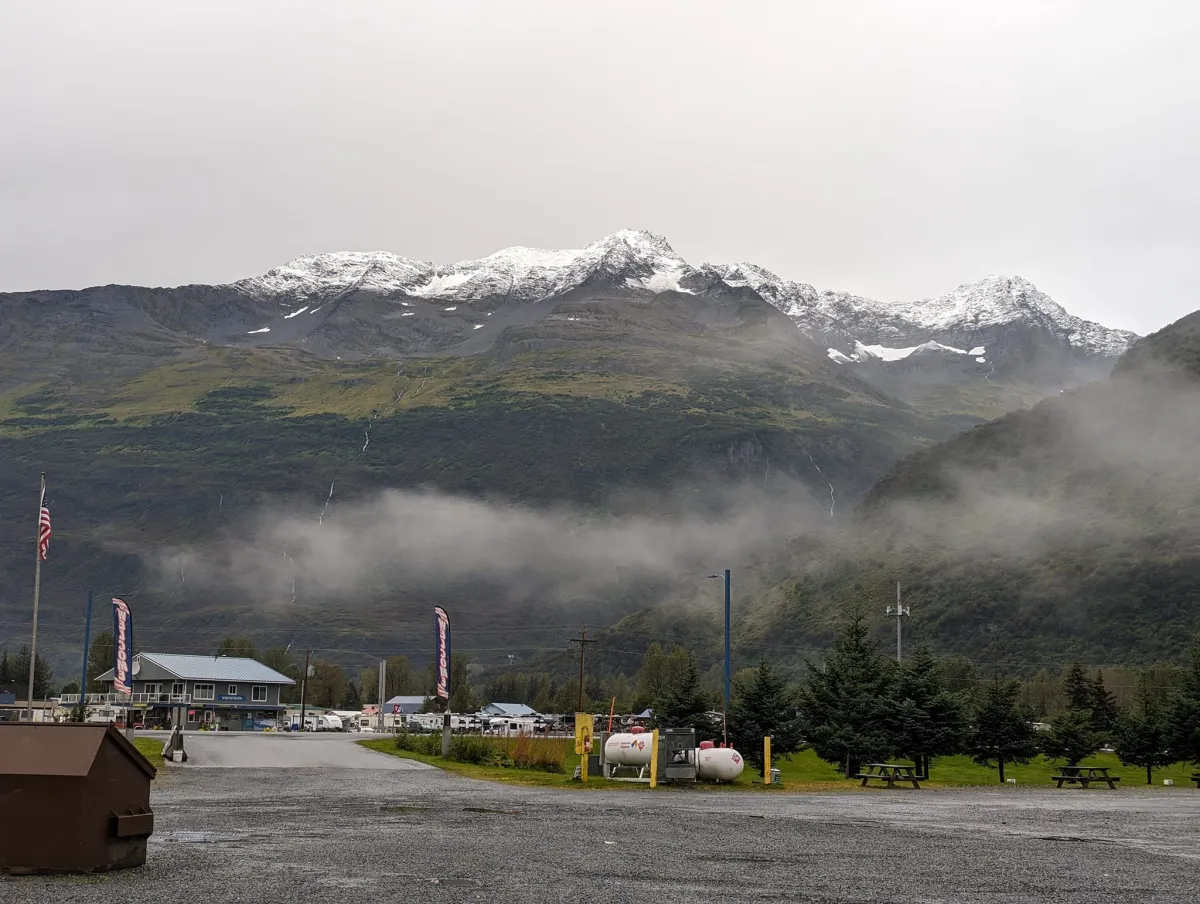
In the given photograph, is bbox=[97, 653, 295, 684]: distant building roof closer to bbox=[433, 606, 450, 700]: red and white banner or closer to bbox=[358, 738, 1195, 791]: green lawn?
bbox=[358, 738, 1195, 791]: green lawn

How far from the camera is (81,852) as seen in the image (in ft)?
48.4

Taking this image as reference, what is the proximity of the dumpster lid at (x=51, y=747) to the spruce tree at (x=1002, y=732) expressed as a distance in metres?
46.1

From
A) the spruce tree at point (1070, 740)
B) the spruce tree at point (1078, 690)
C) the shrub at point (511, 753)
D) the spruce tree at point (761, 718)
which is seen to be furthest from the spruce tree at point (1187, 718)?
the spruce tree at point (1078, 690)

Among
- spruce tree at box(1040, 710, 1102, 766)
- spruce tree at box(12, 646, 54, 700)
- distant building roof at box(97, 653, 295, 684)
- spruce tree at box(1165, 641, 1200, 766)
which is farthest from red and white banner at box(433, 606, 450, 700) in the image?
spruce tree at box(12, 646, 54, 700)

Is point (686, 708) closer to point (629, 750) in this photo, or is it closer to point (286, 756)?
point (629, 750)

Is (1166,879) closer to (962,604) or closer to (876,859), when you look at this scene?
(876,859)

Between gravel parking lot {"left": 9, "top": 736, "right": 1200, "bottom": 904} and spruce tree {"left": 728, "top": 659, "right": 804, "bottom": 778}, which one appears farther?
spruce tree {"left": 728, "top": 659, "right": 804, "bottom": 778}

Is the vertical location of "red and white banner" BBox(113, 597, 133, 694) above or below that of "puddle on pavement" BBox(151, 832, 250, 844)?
above

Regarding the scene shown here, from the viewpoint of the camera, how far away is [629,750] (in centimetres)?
4497

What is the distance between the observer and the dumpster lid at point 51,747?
14672mm

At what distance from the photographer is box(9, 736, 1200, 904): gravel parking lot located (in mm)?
14281

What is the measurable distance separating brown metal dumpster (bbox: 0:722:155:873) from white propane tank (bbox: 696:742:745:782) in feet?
96.3

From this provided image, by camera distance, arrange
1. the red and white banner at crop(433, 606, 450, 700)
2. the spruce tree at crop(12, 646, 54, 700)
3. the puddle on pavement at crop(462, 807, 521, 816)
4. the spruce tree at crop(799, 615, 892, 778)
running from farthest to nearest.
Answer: the spruce tree at crop(12, 646, 54, 700) < the red and white banner at crop(433, 606, 450, 700) < the spruce tree at crop(799, 615, 892, 778) < the puddle on pavement at crop(462, 807, 521, 816)

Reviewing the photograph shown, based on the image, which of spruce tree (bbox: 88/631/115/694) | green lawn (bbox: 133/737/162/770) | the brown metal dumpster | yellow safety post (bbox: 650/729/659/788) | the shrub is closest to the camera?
the brown metal dumpster
